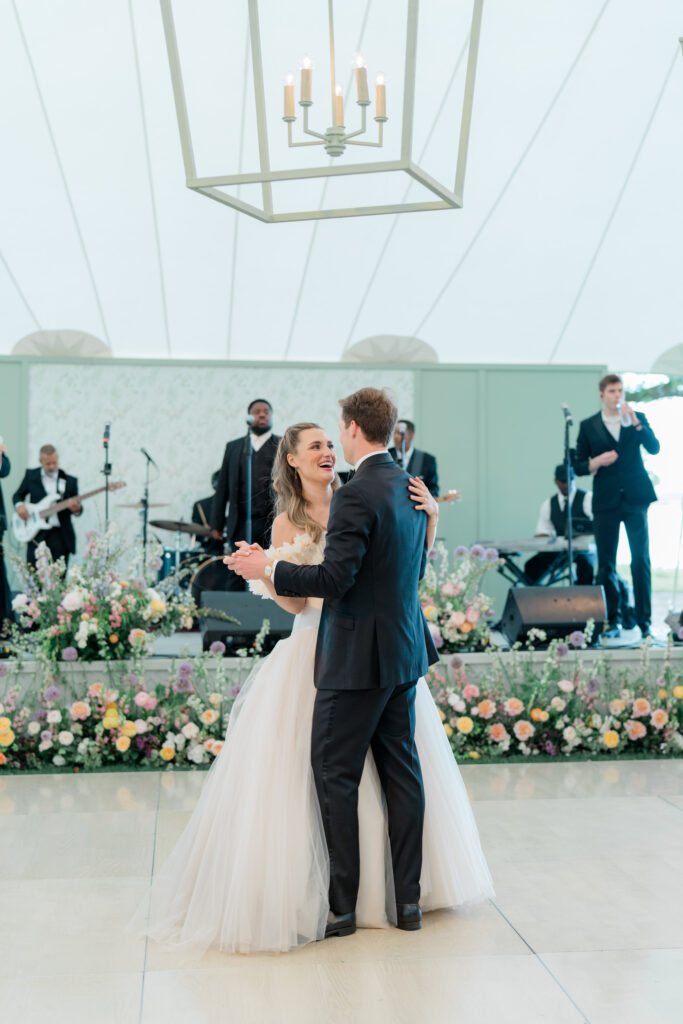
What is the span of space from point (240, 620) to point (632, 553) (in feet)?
8.40

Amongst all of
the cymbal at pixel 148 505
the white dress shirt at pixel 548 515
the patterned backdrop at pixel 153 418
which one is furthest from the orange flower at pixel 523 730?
the patterned backdrop at pixel 153 418

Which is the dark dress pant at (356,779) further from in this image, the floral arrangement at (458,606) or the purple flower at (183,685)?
the floral arrangement at (458,606)

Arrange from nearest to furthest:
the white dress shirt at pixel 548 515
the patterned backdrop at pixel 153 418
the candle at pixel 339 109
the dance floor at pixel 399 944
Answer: the dance floor at pixel 399 944
the candle at pixel 339 109
the white dress shirt at pixel 548 515
the patterned backdrop at pixel 153 418

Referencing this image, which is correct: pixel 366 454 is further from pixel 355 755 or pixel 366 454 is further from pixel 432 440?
pixel 432 440

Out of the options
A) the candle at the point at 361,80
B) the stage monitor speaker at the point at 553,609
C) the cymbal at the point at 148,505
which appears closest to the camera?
the candle at the point at 361,80

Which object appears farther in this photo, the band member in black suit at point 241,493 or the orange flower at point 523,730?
the band member in black suit at point 241,493

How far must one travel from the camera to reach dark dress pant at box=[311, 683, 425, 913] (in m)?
2.68

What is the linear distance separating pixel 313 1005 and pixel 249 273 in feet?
22.7

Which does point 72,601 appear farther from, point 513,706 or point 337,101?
point 337,101

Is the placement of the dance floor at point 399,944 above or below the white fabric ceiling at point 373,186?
below

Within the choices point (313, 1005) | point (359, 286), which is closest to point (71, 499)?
point (359, 286)

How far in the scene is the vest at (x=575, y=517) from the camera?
780cm

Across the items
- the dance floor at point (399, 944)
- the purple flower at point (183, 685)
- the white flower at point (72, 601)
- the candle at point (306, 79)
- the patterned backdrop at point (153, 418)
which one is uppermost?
the candle at point (306, 79)

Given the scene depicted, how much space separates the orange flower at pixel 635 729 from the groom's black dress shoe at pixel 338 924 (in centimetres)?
239
